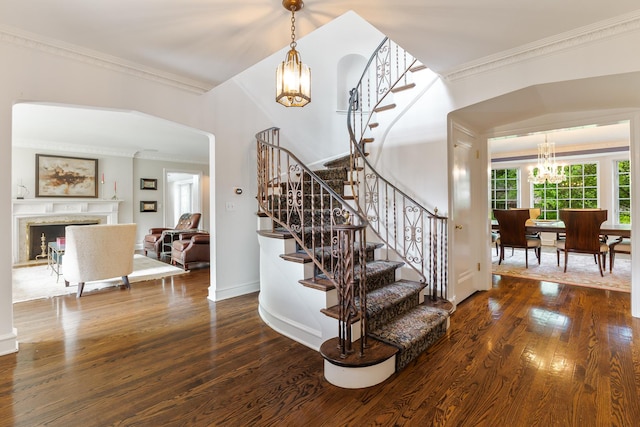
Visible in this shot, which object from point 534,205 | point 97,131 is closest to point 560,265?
point 534,205

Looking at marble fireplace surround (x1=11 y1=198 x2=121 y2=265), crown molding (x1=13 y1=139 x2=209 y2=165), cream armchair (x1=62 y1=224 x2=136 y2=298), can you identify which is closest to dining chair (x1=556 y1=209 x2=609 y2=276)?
cream armchair (x1=62 y1=224 x2=136 y2=298)

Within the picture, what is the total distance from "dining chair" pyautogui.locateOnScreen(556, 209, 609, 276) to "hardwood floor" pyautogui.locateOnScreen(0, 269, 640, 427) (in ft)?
5.45

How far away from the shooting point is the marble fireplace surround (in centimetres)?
612

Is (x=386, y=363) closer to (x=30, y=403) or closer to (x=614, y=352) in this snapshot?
(x=614, y=352)

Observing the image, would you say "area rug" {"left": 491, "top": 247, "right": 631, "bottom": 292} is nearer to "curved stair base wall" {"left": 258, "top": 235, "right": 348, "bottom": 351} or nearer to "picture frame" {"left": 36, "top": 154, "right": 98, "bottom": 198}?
"curved stair base wall" {"left": 258, "top": 235, "right": 348, "bottom": 351}

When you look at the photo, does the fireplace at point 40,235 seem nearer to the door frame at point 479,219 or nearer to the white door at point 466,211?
the white door at point 466,211

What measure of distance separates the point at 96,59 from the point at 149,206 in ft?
19.8

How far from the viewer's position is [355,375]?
1.90 m

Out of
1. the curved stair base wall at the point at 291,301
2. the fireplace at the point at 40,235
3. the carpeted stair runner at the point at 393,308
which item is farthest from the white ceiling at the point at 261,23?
the fireplace at the point at 40,235

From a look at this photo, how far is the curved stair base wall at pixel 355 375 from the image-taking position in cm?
190

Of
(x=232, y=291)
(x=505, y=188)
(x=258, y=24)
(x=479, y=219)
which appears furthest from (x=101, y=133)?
(x=505, y=188)

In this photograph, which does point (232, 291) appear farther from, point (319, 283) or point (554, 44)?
point (554, 44)

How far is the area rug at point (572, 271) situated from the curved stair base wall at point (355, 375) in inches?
151

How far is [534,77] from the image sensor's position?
2600 millimetres
